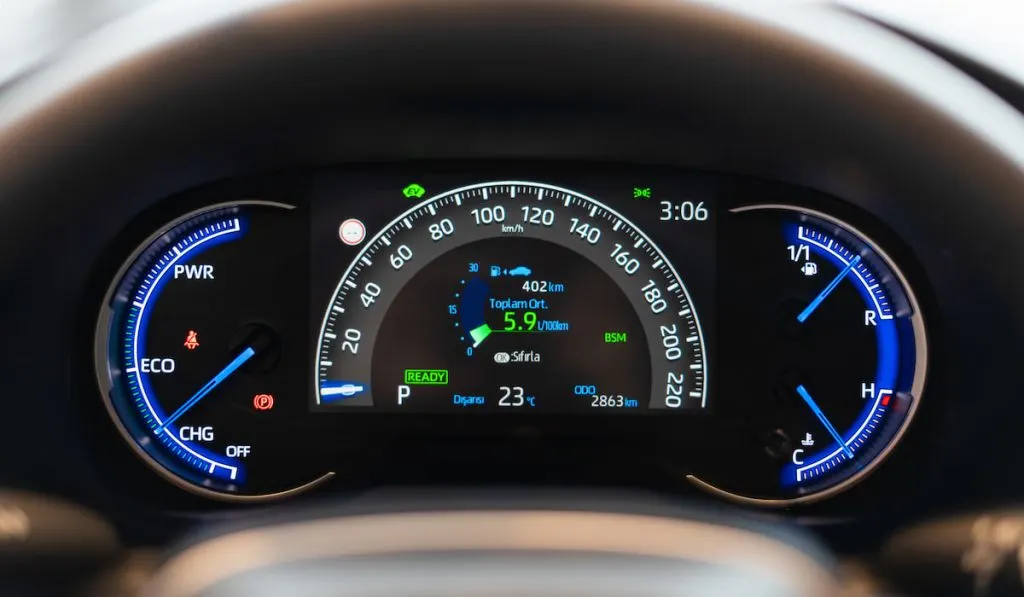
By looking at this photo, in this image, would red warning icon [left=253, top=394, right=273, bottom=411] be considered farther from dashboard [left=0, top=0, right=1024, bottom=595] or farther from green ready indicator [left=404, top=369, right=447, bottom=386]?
green ready indicator [left=404, top=369, right=447, bottom=386]

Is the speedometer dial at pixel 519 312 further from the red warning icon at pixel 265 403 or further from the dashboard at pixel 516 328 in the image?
the red warning icon at pixel 265 403

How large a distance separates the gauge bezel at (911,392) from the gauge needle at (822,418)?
6cm

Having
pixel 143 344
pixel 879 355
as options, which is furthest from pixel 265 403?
pixel 879 355

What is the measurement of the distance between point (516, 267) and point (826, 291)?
62cm

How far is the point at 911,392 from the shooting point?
8.38 ft

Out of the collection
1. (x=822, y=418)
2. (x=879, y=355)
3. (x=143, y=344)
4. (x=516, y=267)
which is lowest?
(x=822, y=418)

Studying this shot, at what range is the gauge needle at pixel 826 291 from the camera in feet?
8.60

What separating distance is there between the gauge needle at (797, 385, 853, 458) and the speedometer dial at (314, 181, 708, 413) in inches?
7.6

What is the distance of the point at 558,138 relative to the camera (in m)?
2.40

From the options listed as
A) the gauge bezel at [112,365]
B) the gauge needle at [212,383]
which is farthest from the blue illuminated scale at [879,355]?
the gauge needle at [212,383]

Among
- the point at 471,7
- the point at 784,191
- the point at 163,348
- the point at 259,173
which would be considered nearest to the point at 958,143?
the point at 784,191

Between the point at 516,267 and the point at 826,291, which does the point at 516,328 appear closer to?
the point at 516,267

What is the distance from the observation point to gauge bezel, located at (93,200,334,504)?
2545mm

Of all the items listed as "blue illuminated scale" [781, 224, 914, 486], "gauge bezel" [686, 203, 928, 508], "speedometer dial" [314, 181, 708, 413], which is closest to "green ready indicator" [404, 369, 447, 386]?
"speedometer dial" [314, 181, 708, 413]
